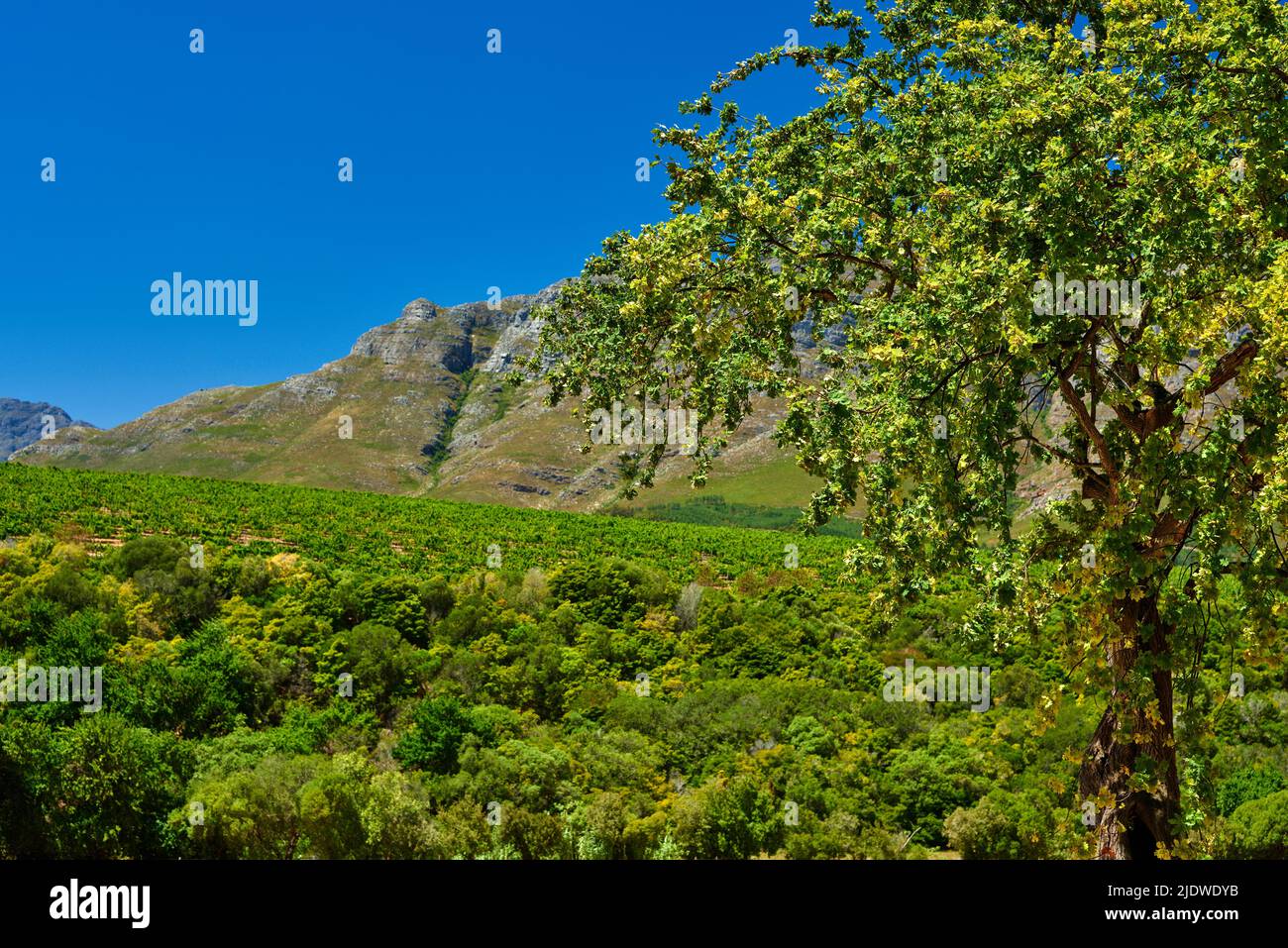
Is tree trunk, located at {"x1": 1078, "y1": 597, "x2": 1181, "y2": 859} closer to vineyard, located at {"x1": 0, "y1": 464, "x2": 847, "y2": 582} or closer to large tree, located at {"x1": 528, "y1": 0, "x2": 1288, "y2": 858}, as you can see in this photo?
large tree, located at {"x1": 528, "y1": 0, "x2": 1288, "y2": 858}

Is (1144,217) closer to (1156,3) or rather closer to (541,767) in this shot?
(1156,3)

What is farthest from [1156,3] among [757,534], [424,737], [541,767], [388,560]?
[757,534]

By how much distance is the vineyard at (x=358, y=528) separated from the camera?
48.2 meters

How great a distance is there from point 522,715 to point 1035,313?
25283 mm

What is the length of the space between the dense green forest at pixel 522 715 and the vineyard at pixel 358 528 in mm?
601

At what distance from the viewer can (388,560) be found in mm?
49719

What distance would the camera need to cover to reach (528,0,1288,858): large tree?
24.4ft

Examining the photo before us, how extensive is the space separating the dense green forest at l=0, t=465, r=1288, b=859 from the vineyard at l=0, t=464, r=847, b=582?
0.60 m

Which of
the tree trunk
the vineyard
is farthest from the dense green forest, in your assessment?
the vineyard

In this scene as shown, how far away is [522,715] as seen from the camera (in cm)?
2988

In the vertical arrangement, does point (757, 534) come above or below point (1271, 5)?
below

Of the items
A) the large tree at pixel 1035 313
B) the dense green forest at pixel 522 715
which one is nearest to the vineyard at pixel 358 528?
the dense green forest at pixel 522 715
